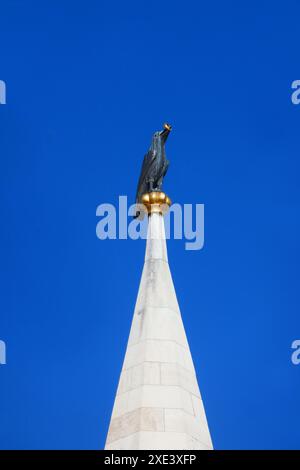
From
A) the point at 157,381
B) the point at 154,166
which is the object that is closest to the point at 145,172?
the point at 154,166

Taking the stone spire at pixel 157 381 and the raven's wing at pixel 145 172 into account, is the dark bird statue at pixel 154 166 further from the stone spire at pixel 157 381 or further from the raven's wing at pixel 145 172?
the stone spire at pixel 157 381

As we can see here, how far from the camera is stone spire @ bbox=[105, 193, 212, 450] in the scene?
16562mm

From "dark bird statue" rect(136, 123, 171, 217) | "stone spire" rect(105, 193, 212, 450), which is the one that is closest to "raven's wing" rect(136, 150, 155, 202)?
"dark bird statue" rect(136, 123, 171, 217)

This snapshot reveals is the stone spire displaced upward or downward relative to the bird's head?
downward

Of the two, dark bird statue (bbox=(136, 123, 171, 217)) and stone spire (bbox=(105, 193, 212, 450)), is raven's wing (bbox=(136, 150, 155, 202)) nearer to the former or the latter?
dark bird statue (bbox=(136, 123, 171, 217))

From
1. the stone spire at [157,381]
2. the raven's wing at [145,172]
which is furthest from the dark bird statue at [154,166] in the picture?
the stone spire at [157,381]

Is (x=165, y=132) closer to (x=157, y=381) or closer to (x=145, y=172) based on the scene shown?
(x=145, y=172)

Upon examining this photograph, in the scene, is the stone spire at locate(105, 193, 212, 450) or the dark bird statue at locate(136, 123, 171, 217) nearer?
the stone spire at locate(105, 193, 212, 450)

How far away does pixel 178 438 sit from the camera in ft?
54.0

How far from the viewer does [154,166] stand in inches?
853

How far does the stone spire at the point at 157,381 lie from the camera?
1656 centimetres

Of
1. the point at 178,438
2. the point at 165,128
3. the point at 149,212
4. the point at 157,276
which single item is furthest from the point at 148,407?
the point at 165,128

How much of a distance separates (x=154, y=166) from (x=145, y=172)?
29cm
